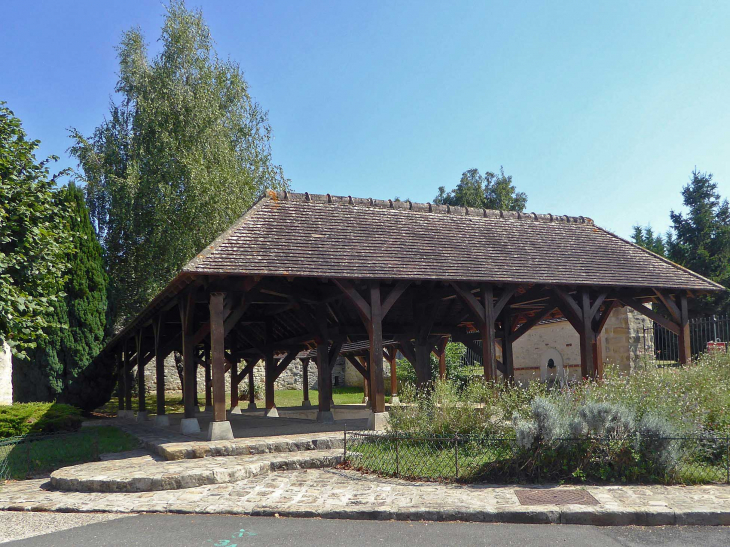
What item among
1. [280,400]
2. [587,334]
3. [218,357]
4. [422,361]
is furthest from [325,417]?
[280,400]

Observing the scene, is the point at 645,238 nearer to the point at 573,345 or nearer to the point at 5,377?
the point at 573,345

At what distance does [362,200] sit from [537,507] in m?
8.32

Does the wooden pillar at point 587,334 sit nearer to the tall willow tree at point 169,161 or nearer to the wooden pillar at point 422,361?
the wooden pillar at point 422,361

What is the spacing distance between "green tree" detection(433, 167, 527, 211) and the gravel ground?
3334 cm

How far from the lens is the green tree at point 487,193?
1517 inches

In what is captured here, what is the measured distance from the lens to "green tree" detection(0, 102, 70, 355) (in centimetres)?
947

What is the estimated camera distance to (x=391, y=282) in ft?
39.6

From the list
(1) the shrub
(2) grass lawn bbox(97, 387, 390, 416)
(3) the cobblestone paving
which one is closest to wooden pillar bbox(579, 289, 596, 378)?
(3) the cobblestone paving

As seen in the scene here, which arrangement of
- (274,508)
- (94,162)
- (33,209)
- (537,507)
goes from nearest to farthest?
(537,507) → (274,508) → (33,209) → (94,162)

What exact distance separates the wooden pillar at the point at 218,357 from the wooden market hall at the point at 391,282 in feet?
0.06

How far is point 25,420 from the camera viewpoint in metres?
11.4

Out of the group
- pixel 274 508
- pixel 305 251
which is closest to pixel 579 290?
pixel 305 251

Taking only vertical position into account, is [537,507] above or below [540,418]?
below

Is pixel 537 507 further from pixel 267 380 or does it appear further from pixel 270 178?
pixel 270 178
